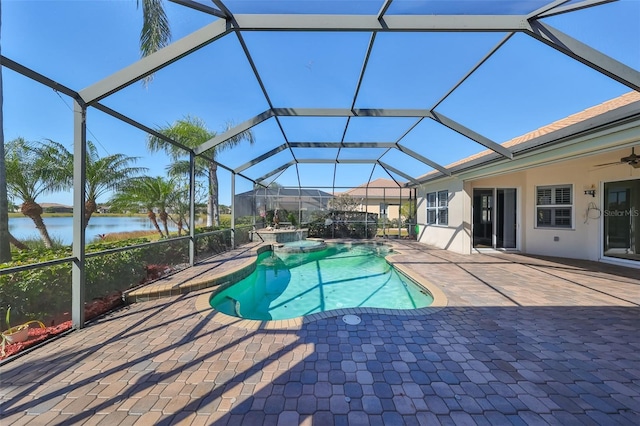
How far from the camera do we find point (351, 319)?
3496mm

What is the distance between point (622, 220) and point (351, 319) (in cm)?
832

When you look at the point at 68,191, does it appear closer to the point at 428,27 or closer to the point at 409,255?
the point at 428,27

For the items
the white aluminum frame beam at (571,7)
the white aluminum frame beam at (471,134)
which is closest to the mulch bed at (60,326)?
the white aluminum frame beam at (571,7)

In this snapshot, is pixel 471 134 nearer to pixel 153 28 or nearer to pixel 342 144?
pixel 342 144

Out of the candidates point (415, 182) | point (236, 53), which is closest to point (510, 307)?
point (236, 53)

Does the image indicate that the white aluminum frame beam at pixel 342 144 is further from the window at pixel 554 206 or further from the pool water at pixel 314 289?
the window at pixel 554 206

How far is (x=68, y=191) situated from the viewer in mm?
5066

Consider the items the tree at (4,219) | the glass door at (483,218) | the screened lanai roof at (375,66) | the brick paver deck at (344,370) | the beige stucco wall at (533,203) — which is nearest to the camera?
the brick paver deck at (344,370)

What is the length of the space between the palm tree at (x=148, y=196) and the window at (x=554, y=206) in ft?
40.0

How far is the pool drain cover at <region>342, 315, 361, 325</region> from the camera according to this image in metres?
3.40

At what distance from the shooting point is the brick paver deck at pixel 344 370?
187cm

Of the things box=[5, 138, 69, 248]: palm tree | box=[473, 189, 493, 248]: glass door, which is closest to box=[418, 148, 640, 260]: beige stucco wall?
box=[473, 189, 493, 248]: glass door

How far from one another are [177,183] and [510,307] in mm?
→ 9940

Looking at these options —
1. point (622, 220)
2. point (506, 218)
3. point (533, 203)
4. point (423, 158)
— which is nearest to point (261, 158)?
point (423, 158)
